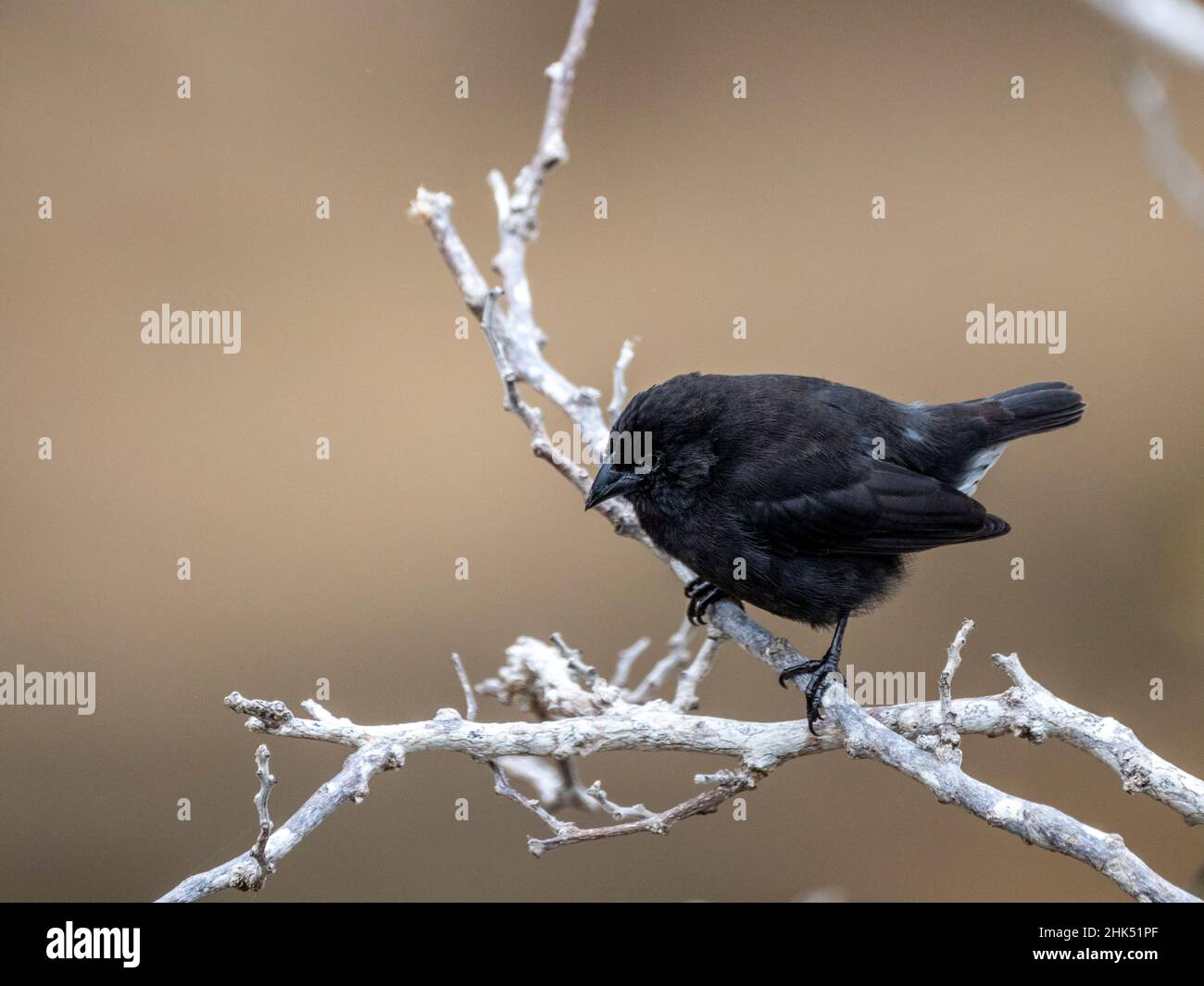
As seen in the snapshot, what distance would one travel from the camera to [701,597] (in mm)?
4152

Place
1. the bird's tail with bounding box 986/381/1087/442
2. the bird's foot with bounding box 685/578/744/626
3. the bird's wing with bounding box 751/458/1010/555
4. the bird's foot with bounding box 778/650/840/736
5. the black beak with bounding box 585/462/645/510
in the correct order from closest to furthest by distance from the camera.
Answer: the bird's foot with bounding box 778/650/840/736, the black beak with bounding box 585/462/645/510, the bird's wing with bounding box 751/458/1010/555, the bird's foot with bounding box 685/578/744/626, the bird's tail with bounding box 986/381/1087/442

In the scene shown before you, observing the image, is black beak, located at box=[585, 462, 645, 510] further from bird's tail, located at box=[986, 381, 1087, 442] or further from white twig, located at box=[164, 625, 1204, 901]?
bird's tail, located at box=[986, 381, 1087, 442]

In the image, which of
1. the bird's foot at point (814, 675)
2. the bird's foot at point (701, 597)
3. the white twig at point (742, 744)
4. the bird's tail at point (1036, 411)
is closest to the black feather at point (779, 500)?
the bird's foot at point (701, 597)

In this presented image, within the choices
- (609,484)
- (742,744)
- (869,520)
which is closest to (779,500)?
(869,520)

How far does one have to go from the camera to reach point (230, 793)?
22.1 ft

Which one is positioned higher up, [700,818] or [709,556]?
[709,556]

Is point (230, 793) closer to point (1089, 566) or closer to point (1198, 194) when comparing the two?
point (1089, 566)

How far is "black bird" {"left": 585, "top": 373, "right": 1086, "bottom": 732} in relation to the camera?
3830 mm

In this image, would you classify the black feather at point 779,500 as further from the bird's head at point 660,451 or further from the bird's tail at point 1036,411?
the bird's tail at point 1036,411

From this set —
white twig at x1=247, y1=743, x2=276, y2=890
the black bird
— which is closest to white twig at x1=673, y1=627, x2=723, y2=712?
the black bird

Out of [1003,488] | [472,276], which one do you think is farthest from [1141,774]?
[1003,488]

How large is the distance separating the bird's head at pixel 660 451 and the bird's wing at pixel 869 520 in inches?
Result: 9.3

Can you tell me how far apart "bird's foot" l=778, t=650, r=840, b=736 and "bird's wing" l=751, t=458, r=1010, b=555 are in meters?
0.41

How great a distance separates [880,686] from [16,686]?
4839 mm
